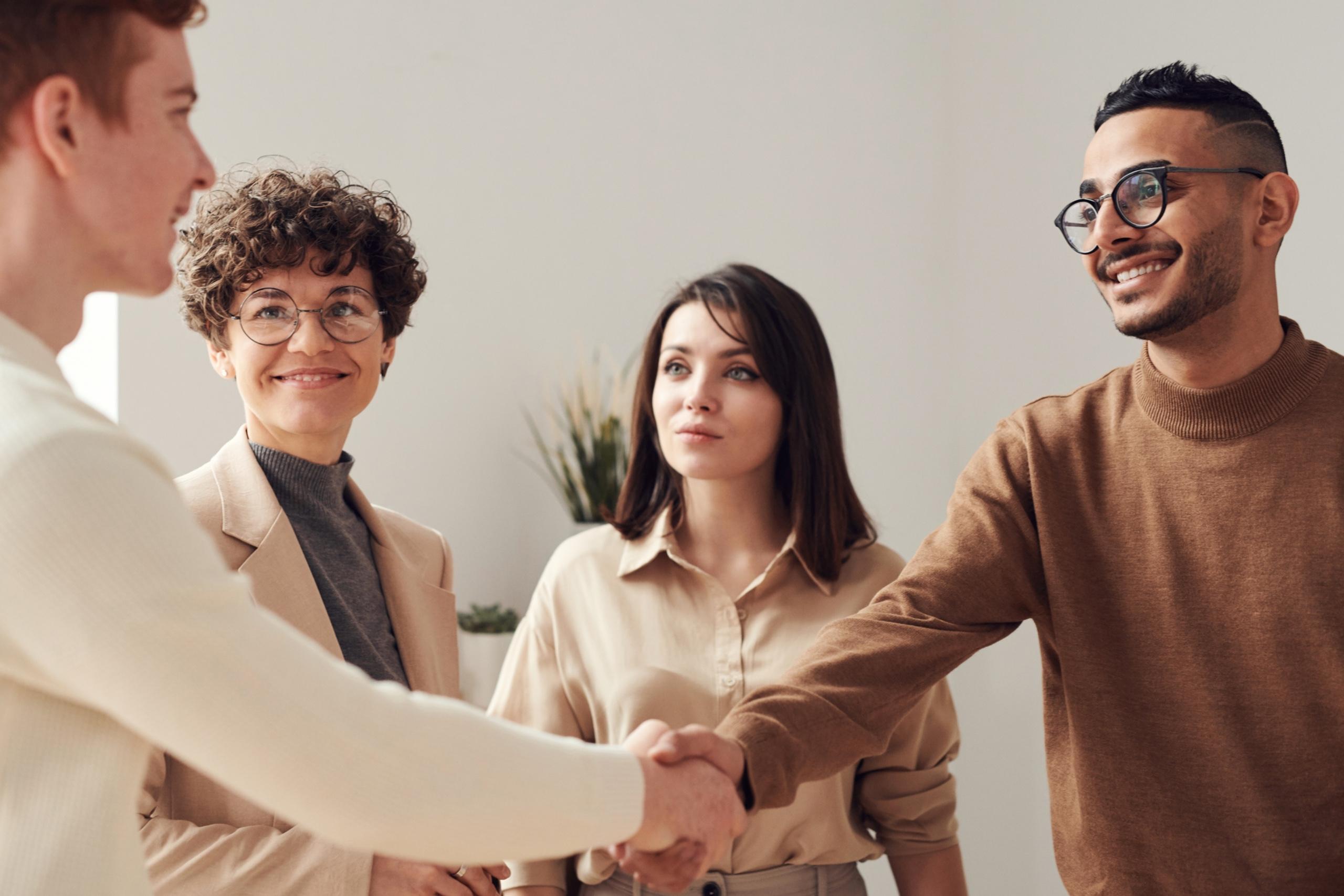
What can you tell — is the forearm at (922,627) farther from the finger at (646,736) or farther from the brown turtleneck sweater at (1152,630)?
the finger at (646,736)

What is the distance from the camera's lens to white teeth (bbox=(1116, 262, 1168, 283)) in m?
1.59

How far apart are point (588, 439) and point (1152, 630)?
2.16 meters

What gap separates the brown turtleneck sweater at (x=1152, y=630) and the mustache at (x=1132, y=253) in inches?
5.7

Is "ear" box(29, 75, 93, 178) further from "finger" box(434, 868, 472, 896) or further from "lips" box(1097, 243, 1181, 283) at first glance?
"lips" box(1097, 243, 1181, 283)

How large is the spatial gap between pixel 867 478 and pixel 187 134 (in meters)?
3.21

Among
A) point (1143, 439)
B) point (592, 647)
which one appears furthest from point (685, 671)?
point (1143, 439)

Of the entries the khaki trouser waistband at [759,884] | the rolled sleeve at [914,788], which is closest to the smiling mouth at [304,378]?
the khaki trouser waistband at [759,884]

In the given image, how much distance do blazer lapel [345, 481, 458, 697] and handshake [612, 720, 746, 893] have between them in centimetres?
36

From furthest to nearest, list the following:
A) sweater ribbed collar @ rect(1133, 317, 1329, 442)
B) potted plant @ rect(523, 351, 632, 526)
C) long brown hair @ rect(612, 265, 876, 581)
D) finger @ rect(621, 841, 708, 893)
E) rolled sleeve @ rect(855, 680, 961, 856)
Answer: potted plant @ rect(523, 351, 632, 526) → long brown hair @ rect(612, 265, 876, 581) → rolled sleeve @ rect(855, 680, 961, 856) → sweater ribbed collar @ rect(1133, 317, 1329, 442) → finger @ rect(621, 841, 708, 893)

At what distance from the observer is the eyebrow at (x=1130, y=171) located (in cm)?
159

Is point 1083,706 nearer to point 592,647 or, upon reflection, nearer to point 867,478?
point 592,647

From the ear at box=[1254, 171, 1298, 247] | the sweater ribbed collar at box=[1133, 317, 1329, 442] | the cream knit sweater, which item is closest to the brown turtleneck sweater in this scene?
the sweater ribbed collar at box=[1133, 317, 1329, 442]

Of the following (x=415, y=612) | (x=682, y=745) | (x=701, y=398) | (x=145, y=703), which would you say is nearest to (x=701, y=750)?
(x=682, y=745)

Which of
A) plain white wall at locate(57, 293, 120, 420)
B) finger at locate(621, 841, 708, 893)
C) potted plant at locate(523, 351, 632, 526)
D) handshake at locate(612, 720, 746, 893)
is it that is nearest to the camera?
handshake at locate(612, 720, 746, 893)
